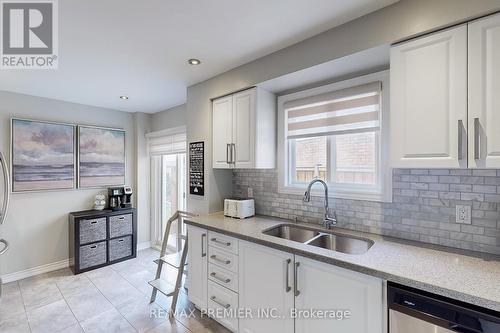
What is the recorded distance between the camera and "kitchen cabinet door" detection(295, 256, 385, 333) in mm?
1351

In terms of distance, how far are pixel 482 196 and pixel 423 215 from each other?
34 cm

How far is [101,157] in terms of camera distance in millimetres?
3963

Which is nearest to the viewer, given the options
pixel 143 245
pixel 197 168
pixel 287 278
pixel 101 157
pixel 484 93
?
pixel 484 93

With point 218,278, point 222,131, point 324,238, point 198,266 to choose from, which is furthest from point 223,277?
point 222,131

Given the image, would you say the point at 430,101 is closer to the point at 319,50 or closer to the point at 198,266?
the point at 319,50

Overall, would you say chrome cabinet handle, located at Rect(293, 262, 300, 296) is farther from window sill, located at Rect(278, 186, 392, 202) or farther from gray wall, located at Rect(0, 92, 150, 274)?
gray wall, located at Rect(0, 92, 150, 274)

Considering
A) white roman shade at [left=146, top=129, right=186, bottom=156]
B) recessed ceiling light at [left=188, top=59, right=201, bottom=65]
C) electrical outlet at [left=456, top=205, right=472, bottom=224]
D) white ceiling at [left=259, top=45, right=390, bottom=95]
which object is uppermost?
recessed ceiling light at [left=188, top=59, right=201, bottom=65]

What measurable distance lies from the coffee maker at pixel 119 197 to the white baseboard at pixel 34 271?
99 centimetres

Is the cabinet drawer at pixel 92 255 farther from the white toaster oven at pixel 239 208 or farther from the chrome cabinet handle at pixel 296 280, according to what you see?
the chrome cabinet handle at pixel 296 280

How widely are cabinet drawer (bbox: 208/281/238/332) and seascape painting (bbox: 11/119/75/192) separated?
280cm

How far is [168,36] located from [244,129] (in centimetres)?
102

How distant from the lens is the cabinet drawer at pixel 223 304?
2070 millimetres

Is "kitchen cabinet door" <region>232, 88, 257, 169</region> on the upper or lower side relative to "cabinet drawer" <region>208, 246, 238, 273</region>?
upper

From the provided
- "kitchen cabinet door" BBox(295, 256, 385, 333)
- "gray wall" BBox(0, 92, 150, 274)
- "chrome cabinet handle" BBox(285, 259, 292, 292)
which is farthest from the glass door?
"kitchen cabinet door" BBox(295, 256, 385, 333)
